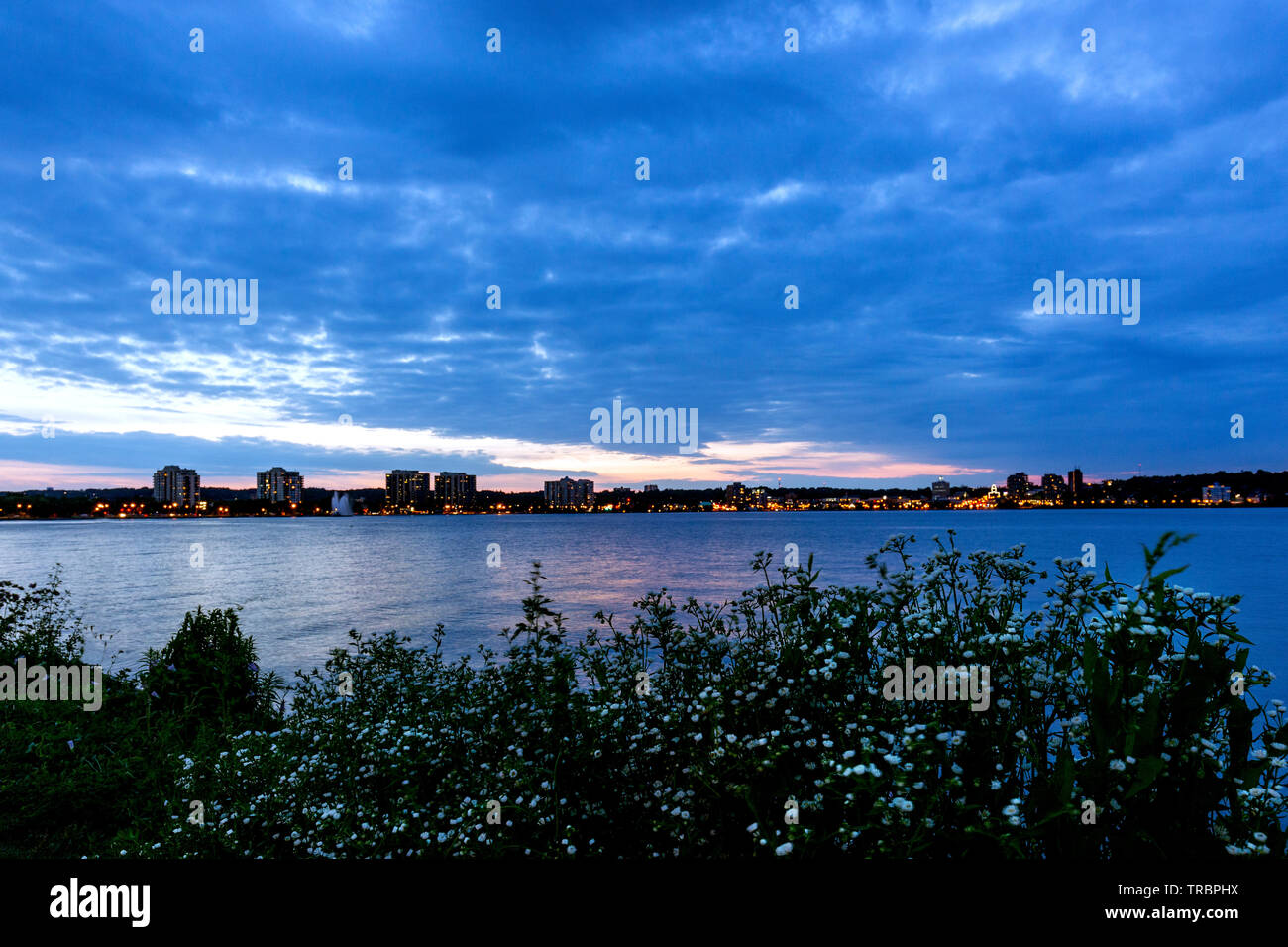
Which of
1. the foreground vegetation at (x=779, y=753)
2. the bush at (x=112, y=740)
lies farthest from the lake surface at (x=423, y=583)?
the bush at (x=112, y=740)

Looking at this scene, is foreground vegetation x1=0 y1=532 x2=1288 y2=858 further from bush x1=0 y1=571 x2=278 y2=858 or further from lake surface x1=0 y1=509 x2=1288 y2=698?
lake surface x1=0 y1=509 x2=1288 y2=698

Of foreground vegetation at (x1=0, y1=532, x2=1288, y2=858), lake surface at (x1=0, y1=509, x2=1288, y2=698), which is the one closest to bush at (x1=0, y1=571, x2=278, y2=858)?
foreground vegetation at (x1=0, y1=532, x2=1288, y2=858)

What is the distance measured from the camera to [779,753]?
4168 millimetres

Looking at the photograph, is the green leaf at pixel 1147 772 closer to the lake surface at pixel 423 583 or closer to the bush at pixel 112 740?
the lake surface at pixel 423 583

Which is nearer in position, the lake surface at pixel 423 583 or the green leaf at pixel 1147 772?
the green leaf at pixel 1147 772

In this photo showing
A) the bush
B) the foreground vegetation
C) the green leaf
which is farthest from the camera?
the bush

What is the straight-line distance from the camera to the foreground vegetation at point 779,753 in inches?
147

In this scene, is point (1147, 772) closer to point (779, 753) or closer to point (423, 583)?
point (779, 753)

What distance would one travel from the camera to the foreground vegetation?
3729 mm

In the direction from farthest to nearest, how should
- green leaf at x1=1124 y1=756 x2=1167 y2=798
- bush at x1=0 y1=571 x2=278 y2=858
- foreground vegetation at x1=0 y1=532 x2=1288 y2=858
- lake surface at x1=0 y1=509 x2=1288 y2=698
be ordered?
lake surface at x1=0 y1=509 x2=1288 y2=698, bush at x1=0 y1=571 x2=278 y2=858, foreground vegetation at x1=0 y1=532 x2=1288 y2=858, green leaf at x1=1124 y1=756 x2=1167 y2=798

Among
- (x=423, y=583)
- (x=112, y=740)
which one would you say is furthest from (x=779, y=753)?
(x=423, y=583)

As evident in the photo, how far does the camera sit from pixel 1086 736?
161 inches
